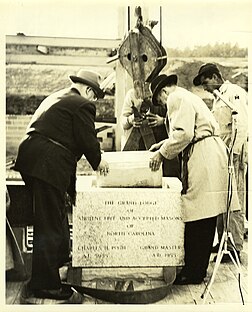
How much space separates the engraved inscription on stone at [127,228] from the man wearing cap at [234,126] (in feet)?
0.45

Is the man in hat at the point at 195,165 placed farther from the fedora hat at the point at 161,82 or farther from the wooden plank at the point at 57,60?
the wooden plank at the point at 57,60

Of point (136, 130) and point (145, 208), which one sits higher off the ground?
point (136, 130)

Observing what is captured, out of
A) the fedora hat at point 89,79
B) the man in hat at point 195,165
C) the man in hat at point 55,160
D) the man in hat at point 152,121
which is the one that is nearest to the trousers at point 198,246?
the man in hat at point 195,165

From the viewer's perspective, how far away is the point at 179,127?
1.87 meters

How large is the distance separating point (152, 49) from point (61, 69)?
27cm

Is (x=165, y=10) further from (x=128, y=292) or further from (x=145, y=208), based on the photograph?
(x=128, y=292)

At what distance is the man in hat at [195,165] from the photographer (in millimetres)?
1872

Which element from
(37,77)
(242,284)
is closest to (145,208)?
(242,284)

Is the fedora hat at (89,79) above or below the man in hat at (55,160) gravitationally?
above

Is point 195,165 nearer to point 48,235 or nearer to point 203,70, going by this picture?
point 203,70

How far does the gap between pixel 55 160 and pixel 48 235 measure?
216mm

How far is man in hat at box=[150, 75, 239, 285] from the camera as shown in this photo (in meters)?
1.87

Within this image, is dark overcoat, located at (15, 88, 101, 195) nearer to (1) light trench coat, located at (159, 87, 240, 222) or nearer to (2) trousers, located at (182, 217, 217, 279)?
(1) light trench coat, located at (159, 87, 240, 222)

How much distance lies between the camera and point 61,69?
1.87 m
